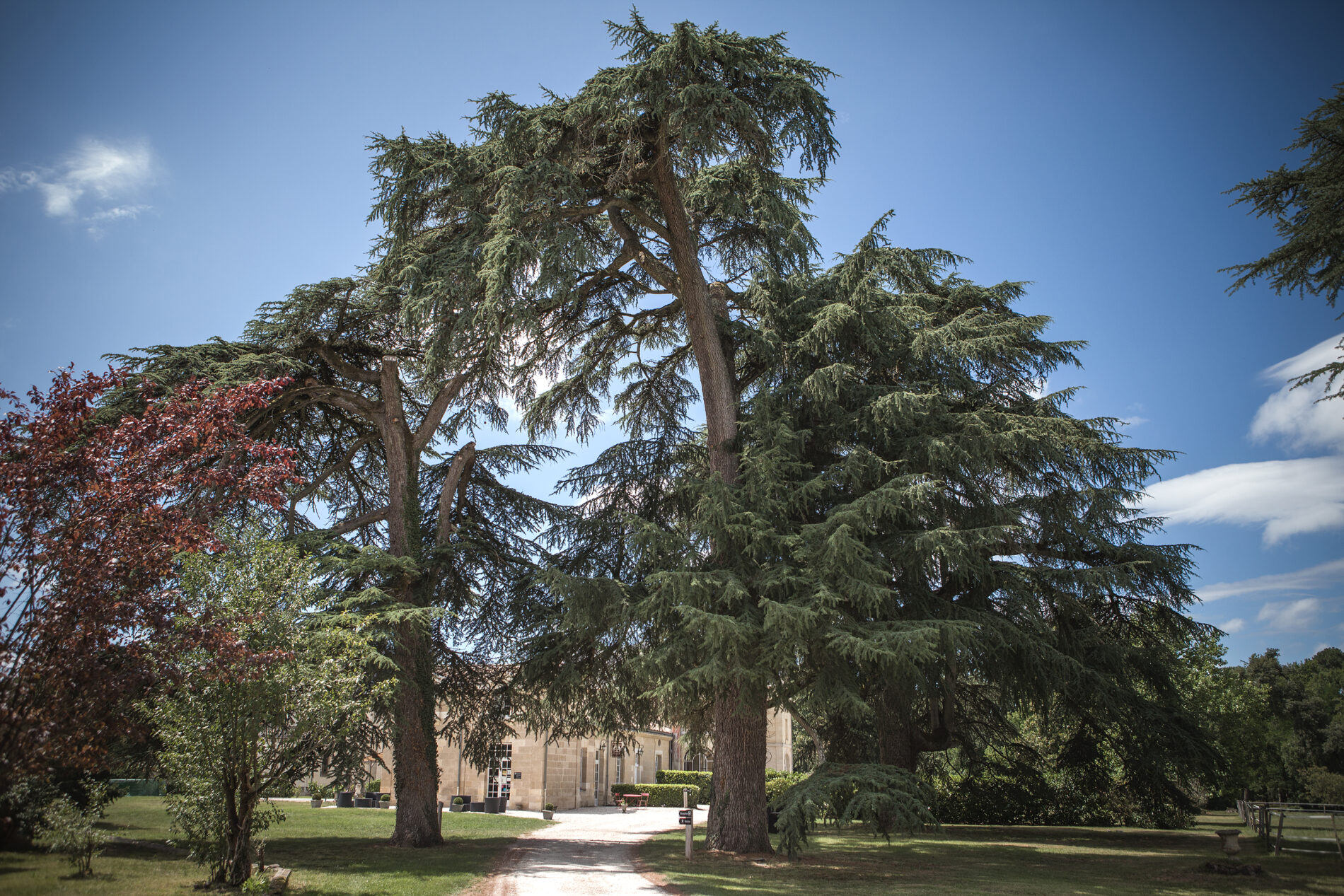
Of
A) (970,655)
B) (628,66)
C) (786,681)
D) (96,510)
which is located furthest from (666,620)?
(628,66)

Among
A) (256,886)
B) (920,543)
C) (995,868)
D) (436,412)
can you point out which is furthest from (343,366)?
(995,868)

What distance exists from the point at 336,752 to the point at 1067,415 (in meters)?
15.7

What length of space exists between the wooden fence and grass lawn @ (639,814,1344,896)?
194 millimetres

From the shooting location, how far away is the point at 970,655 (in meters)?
13.0

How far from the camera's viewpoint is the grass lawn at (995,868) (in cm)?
927

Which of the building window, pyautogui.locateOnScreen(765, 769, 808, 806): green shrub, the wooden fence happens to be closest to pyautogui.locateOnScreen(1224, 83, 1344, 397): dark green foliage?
the wooden fence

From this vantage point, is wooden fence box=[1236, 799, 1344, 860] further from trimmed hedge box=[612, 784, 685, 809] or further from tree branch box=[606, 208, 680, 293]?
trimmed hedge box=[612, 784, 685, 809]

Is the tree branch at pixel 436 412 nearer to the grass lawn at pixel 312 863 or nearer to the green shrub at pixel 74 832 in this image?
the grass lawn at pixel 312 863

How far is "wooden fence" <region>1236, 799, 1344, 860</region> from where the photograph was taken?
1141 cm

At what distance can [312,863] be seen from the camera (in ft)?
36.8

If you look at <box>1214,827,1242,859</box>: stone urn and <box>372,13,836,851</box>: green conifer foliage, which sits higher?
<box>372,13,836,851</box>: green conifer foliage

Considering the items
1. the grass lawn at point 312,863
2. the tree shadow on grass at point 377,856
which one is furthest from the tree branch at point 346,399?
the tree shadow on grass at point 377,856

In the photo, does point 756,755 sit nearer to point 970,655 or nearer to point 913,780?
point 913,780

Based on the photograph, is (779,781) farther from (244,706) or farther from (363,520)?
(244,706)
